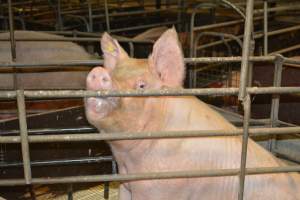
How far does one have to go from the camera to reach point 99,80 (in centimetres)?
145

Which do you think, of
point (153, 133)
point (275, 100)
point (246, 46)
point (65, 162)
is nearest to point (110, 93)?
point (153, 133)

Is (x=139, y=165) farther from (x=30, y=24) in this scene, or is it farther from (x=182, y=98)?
(x=30, y=24)

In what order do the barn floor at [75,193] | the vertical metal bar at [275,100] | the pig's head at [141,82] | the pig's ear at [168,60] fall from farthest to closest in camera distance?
the barn floor at [75,193]
the vertical metal bar at [275,100]
the pig's ear at [168,60]
the pig's head at [141,82]

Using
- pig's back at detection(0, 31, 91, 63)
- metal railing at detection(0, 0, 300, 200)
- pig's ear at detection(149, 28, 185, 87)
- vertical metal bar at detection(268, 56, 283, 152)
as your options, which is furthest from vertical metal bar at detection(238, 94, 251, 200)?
pig's back at detection(0, 31, 91, 63)

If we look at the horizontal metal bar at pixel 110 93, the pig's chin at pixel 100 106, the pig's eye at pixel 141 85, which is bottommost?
the pig's chin at pixel 100 106

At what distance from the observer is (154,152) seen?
1762 millimetres

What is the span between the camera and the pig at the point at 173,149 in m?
1.72

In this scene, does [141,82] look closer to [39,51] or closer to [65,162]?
[65,162]

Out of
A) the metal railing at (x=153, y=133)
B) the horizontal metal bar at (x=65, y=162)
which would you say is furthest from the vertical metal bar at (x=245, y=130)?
the horizontal metal bar at (x=65, y=162)

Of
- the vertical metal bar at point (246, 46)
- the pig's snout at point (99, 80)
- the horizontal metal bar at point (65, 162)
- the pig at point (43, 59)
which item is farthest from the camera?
the pig at point (43, 59)

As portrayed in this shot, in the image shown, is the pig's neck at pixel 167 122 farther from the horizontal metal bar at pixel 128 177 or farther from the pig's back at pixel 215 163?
the horizontal metal bar at pixel 128 177

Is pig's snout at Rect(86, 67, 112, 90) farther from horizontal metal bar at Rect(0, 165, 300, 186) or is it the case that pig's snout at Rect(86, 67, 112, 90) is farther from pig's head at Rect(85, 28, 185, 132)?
horizontal metal bar at Rect(0, 165, 300, 186)

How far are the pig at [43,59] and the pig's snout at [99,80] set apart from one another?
6.38 ft

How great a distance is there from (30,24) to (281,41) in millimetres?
3200
